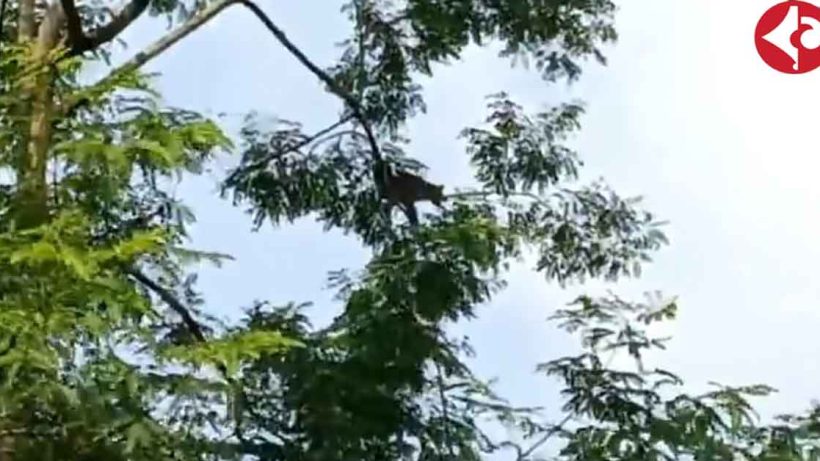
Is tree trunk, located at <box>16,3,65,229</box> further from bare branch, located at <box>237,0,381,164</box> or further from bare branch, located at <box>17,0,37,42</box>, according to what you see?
bare branch, located at <box>237,0,381,164</box>

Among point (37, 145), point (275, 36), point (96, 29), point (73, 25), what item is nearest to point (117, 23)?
point (96, 29)

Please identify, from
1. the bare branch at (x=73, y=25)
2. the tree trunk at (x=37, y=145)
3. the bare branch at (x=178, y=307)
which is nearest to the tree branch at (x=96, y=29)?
the bare branch at (x=73, y=25)

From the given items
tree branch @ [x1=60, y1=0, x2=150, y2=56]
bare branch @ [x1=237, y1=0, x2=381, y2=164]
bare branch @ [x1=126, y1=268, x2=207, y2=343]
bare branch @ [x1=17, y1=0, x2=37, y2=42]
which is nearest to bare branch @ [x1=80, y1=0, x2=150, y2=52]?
tree branch @ [x1=60, y1=0, x2=150, y2=56]

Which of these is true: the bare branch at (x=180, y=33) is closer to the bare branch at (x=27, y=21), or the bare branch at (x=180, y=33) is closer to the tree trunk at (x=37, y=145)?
the bare branch at (x=27, y=21)

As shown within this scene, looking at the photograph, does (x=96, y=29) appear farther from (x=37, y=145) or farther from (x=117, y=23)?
(x=37, y=145)

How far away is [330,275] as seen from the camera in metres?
2.98

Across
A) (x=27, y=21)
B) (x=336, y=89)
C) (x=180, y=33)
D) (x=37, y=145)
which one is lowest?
(x=37, y=145)

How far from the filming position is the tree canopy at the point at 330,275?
2.07m

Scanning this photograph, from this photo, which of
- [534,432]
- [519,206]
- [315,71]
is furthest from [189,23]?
[534,432]

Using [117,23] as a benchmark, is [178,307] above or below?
below

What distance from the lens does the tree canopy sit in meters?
2.07

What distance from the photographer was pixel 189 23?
2.96 metres

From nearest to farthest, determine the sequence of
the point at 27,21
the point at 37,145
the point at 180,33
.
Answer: the point at 37,145, the point at 27,21, the point at 180,33

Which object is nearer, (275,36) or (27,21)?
(27,21)
